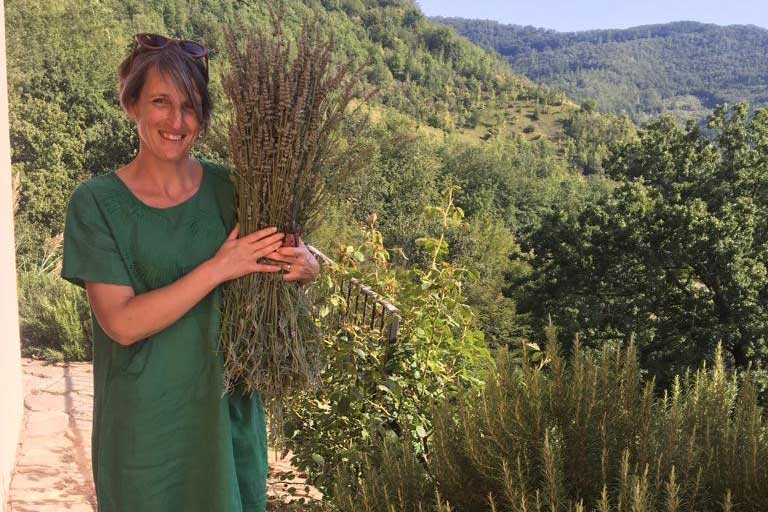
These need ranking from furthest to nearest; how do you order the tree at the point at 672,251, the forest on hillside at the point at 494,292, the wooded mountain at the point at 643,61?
the wooded mountain at the point at 643,61 → the tree at the point at 672,251 → the forest on hillside at the point at 494,292

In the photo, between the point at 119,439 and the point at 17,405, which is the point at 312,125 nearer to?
the point at 119,439

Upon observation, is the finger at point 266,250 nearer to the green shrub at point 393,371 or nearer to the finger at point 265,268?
the finger at point 265,268

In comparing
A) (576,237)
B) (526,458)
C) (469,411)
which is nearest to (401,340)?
(469,411)

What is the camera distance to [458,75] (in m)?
63.9

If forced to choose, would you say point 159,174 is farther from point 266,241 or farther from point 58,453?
point 58,453

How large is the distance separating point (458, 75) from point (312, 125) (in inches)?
2573

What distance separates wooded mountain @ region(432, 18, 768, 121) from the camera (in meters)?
85.7

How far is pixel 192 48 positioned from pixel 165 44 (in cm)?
4

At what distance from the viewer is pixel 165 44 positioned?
977 millimetres

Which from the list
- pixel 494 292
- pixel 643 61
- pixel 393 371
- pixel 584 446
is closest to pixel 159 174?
pixel 584 446

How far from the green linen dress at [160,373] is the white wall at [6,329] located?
143 centimetres

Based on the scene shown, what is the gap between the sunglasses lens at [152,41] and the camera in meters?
0.97

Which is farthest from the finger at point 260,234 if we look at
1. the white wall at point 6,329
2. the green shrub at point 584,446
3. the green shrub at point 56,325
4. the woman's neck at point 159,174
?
the green shrub at point 56,325

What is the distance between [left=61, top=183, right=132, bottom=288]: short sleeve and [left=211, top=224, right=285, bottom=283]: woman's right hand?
0.42ft
